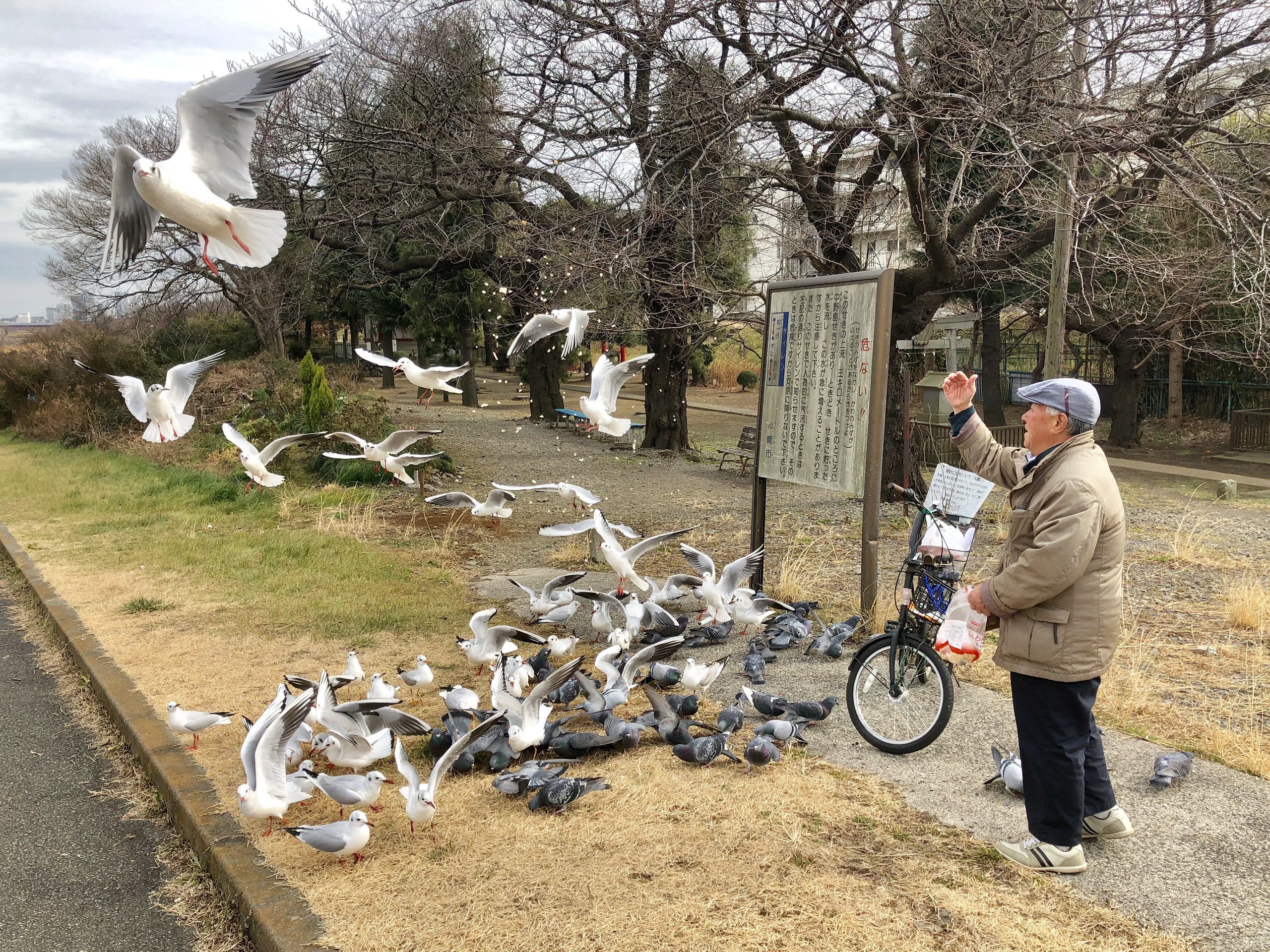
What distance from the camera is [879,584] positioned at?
286 inches

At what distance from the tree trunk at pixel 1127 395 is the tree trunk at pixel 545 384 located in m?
11.9

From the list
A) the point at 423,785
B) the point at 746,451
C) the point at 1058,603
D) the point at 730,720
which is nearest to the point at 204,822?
the point at 423,785

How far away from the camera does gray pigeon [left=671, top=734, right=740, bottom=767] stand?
4.32 metres

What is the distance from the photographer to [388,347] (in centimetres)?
3675

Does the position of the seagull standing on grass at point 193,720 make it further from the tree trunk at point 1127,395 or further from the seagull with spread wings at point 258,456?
the tree trunk at point 1127,395

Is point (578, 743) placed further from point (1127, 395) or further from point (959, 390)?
point (1127, 395)

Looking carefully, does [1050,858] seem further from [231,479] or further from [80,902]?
[231,479]

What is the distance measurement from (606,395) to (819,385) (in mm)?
1858

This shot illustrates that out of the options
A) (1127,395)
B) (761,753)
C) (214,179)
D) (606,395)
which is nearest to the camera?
(214,179)

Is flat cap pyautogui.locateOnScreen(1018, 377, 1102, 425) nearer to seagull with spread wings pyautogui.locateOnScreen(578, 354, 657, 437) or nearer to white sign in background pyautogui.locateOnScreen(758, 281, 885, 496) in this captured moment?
seagull with spread wings pyautogui.locateOnScreen(578, 354, 657, 437)

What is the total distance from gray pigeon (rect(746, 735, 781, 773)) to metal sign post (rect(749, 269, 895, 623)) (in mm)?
2167

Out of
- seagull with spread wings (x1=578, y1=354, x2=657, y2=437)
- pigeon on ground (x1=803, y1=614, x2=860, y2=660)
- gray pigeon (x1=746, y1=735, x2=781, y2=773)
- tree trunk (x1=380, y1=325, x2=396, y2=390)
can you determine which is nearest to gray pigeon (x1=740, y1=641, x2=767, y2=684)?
pigeon on ground (x1=803, y1=614, x2=860, y2=660)

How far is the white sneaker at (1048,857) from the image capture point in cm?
333

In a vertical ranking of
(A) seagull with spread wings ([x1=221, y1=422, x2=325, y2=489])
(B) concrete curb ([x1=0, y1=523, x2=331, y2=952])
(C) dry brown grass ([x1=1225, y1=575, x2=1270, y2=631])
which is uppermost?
(A) seagull with spread wings ([x1=221, y1=422, x2=325, y2=489])
